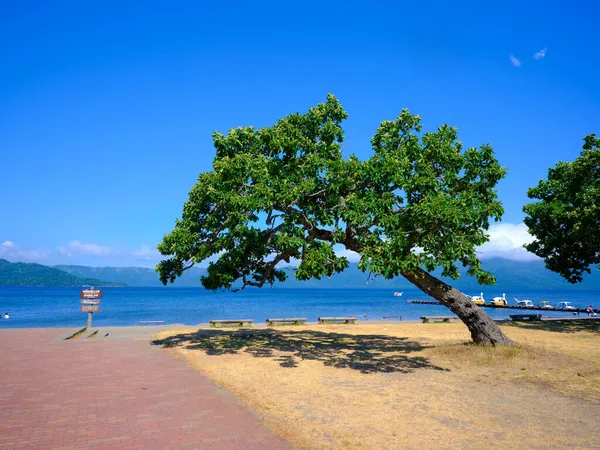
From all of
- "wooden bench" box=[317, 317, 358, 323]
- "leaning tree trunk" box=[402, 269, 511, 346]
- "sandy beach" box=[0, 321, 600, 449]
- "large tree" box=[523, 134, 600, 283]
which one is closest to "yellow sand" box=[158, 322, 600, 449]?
"sandy beach" box=[0, 321, 600, 449]

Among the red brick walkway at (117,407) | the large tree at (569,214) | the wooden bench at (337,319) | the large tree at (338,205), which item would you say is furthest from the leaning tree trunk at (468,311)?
the wooden bench at (337,319)

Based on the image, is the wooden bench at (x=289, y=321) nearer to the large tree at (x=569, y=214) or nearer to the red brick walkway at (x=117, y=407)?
the red brick walkway at (x=117, y=407)

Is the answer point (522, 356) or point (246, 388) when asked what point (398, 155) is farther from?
point (246, 388)

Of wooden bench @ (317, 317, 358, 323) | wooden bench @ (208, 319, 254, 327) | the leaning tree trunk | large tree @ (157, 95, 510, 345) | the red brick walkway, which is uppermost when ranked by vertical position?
large tree @ (157, 95, 510, 345)

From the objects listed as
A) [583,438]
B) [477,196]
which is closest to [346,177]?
[477,196]

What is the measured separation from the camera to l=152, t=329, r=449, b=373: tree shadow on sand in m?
13.9

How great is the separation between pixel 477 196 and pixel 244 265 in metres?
8.92

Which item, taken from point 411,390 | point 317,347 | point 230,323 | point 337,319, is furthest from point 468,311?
point 230,323

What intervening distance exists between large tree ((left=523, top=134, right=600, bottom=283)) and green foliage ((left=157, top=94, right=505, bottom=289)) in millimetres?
11758

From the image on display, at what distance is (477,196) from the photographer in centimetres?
1488

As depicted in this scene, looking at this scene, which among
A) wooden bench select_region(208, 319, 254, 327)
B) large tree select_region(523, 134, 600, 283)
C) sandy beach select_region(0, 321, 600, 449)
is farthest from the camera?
wooden bench select_region(208, 319, 254, 327)

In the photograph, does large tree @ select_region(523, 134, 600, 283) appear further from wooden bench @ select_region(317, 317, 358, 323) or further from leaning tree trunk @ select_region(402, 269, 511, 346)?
wooden bench @ select_region(317, 317, 358, 323)

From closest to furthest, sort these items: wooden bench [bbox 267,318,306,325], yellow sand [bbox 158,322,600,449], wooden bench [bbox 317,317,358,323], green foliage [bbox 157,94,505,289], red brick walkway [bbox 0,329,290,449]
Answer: red brick walkway [bbox 0,329,290,449] < yellow sand [bbox 158,322,600,449] < green foliage [bbox 157,94,505,289] < wooden bench [bbox 267,318,306,325] < wooden bench [bbox 317,317,358,323]

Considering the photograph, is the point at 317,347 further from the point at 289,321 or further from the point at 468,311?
the point at 289,321
